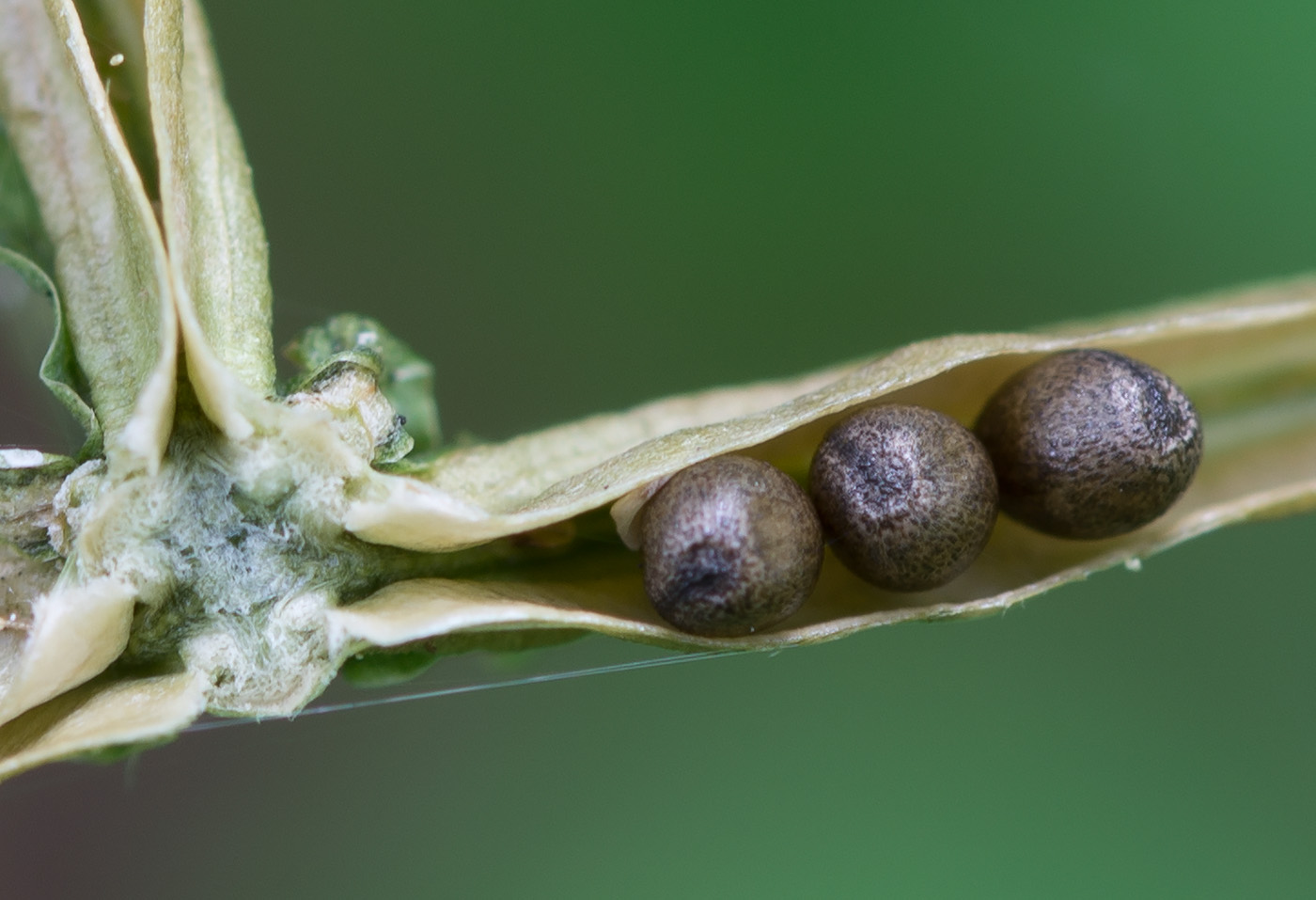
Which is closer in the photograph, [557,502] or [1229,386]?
[557,502]

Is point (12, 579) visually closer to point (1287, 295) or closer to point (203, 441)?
point (203, 441)

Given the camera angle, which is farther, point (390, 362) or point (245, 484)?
point (390, 362)

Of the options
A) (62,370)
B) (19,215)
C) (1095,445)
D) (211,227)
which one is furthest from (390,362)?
(1095,445)

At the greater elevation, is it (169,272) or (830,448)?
(169,272)

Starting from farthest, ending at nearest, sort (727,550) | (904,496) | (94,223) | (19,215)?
(19,215), (94,223), (904,496), (727,550)

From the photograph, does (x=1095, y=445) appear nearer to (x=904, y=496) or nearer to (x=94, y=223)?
(x=904, y=496)

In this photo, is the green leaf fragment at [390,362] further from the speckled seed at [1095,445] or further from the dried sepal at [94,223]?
the speckled seed at [1095,445]

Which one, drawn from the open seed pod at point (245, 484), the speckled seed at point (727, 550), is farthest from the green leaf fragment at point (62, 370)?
the speckled seed at point (727, 550)

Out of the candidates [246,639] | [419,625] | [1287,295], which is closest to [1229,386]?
[1287,295]

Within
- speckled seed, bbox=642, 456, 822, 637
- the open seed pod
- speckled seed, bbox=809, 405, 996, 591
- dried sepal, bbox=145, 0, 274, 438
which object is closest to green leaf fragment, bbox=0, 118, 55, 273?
the open seed pod
